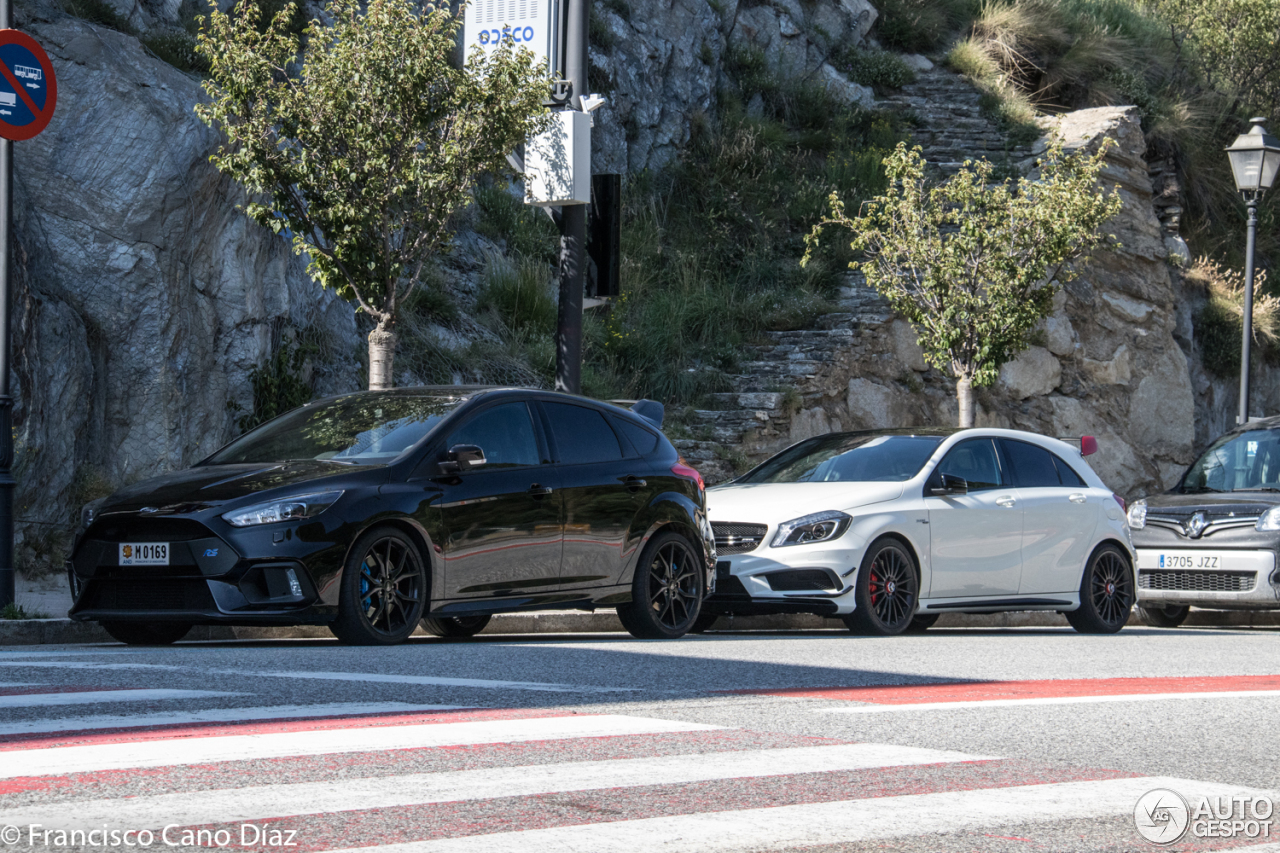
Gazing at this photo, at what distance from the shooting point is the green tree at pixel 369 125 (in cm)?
1266

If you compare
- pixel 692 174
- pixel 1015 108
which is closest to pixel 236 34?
pixel 692 174

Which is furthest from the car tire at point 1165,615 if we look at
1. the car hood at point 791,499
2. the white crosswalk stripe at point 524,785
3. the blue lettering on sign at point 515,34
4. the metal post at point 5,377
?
the white crosswalk stripe at point 524,785

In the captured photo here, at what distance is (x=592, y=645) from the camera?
9.40 m

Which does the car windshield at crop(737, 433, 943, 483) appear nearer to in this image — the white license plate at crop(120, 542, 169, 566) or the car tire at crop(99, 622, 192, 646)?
the car tire at crop(99, 622, 192, 646)

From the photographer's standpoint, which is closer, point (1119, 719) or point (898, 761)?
point (898, 761)

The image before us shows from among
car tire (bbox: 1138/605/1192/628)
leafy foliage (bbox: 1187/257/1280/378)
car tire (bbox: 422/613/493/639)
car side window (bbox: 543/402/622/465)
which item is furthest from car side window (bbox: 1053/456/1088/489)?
leafy foliage (bbox: 1187/257/1280/378)

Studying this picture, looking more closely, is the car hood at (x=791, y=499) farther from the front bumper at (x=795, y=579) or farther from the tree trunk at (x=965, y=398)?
the tree trunk at (x=965, y=398)

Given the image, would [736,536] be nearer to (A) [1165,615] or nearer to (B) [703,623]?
(B) [703,623]

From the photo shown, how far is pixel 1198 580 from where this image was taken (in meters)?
14.4

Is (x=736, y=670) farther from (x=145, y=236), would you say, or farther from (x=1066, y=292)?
(x=1066, y=292)

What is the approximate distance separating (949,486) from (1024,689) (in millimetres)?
4377

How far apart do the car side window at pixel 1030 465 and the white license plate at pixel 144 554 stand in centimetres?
690

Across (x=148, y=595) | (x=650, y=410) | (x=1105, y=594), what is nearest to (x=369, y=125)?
(x=650, y=410)

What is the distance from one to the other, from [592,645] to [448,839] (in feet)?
18.1
